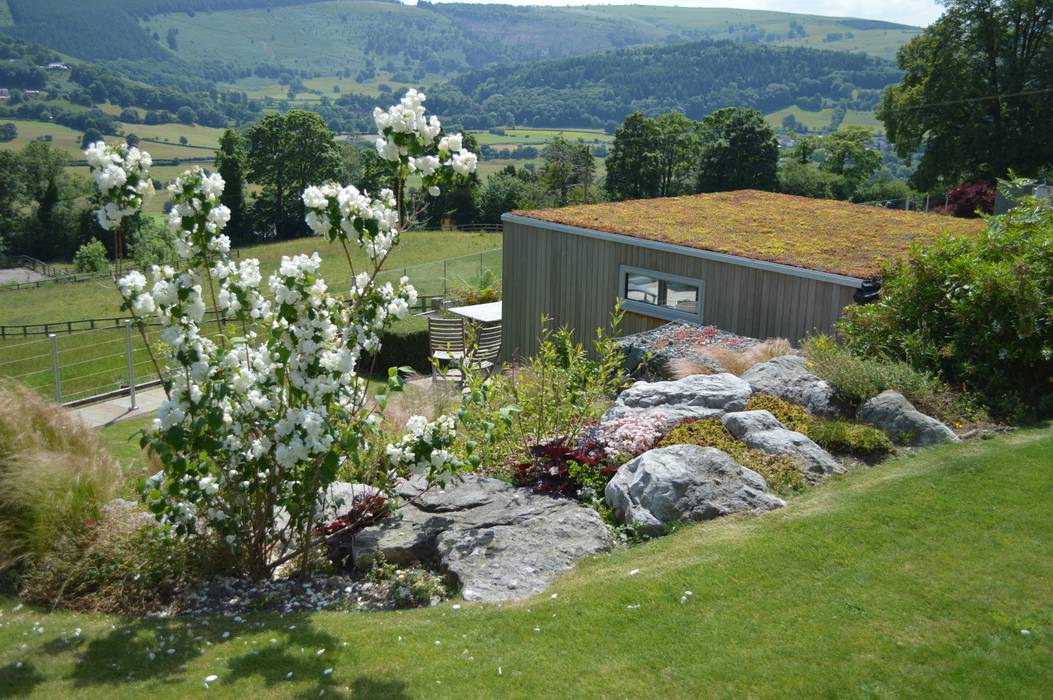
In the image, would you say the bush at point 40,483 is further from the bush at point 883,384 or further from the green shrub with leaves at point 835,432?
the bush at point 883,384

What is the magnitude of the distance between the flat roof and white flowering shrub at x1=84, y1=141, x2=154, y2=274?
8.72 meters

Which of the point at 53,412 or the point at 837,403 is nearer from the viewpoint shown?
the point at 53,412

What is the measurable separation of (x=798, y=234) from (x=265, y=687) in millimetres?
11766

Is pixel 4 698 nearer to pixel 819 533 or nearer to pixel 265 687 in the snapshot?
pixel 265 687

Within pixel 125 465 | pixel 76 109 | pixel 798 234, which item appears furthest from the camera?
pixel 76 109

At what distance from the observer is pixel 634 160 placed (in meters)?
57.2

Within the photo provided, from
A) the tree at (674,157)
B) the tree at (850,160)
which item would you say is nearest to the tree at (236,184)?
the tree at (674,157)

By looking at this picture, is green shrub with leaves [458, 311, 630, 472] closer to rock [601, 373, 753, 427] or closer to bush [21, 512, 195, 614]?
rock [601, 373, 753, 427]

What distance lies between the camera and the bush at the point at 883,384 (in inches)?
346

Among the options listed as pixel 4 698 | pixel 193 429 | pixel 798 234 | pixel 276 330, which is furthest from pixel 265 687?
pixel 798 234

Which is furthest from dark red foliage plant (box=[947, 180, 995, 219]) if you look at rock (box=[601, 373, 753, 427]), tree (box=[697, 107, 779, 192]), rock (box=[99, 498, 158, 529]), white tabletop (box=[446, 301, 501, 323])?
rock (box=[99, 498, 158, 529])

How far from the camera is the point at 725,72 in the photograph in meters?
175

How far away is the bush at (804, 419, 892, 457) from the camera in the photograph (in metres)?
8.06

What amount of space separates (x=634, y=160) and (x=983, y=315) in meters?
49.3
